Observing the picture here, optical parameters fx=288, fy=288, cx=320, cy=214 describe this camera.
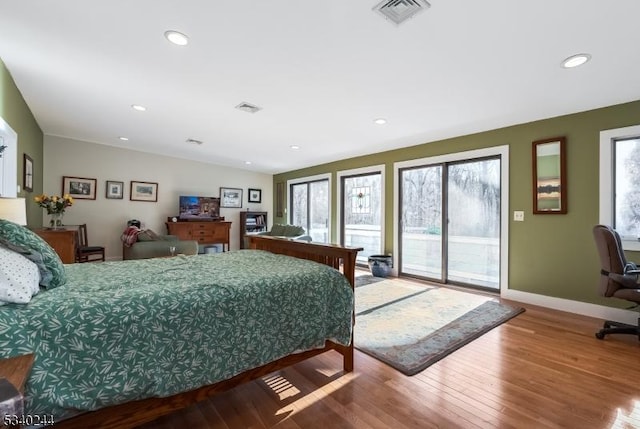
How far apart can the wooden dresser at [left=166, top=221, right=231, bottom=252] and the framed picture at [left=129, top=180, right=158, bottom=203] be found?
68 centimetres

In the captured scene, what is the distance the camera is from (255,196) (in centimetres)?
801

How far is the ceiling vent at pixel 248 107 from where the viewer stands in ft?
11.1

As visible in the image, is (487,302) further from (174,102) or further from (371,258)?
(174,102)

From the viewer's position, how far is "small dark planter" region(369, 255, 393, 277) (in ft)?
16.5

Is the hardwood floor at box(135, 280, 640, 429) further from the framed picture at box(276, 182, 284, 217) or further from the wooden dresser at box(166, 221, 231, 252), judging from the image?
the framed picture at box(276, 182, 284, 217)

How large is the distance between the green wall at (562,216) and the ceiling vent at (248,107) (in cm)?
311

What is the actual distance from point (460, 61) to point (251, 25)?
5.42ft

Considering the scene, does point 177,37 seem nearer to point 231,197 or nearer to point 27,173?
point 27,173

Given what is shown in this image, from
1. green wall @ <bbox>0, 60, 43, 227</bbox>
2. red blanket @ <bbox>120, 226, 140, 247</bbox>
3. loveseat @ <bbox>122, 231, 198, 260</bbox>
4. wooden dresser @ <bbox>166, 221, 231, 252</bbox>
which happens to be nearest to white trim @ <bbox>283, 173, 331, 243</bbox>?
wooden dresser @ <bbox>166, 221, 231, 252</bbox>

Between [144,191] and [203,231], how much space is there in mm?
1483

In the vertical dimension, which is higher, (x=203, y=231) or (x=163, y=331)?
(x=203, y=231)

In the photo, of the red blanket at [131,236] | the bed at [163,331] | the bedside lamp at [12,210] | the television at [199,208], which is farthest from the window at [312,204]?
the bedside lamp at [12,210]

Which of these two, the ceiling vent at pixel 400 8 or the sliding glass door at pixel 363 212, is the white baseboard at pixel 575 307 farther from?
the ceiling vent at pixel 400 8

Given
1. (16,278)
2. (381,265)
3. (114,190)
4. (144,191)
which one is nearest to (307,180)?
(381,265)
